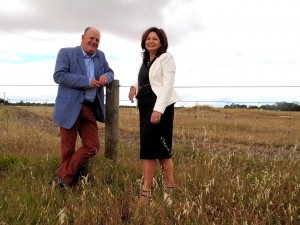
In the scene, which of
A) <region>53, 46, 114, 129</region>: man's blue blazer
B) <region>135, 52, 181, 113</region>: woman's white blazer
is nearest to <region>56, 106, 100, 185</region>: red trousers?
<region>53, 46, 114, 129</region>: man's blue blazer

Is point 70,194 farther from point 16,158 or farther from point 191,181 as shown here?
point 16,158

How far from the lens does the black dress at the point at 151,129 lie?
4.19 meters

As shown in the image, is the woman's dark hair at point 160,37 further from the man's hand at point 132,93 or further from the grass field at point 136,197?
the grass field at point 136,197

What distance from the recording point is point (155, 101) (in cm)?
423

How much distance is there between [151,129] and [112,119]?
1621mm

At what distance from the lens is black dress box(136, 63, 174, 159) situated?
419 cm

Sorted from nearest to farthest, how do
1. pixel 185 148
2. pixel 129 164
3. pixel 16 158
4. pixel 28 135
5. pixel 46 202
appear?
pixel 46 202
pixel 129 164
pixel 16 158
pixel 185 148
pixel 28 135

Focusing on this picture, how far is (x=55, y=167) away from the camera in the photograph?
18.0 feet

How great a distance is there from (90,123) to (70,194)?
114cm

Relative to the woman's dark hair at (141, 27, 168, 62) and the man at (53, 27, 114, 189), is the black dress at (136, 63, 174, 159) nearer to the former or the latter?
the woman's dark hair at (141, 27, 168, 62)

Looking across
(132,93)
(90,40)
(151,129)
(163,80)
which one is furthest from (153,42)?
(90,40)

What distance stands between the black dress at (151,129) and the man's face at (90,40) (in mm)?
1025

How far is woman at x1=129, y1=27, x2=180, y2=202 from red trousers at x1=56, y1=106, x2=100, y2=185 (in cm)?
101

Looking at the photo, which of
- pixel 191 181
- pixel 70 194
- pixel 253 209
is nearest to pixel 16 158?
pixel 70 194
